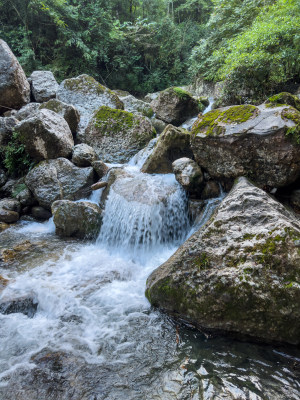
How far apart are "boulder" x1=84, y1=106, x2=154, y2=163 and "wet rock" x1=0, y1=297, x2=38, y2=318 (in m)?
5.69

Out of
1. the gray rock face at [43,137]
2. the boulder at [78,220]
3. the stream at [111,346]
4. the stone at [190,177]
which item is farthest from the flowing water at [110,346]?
the gray rock face at [43,137]

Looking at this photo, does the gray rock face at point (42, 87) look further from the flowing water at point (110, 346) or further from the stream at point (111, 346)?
the stream at point (111, 346)

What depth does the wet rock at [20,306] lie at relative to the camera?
3.33 metres

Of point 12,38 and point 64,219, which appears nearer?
point 64,219

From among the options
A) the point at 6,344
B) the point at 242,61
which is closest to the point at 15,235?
the point at 6,344

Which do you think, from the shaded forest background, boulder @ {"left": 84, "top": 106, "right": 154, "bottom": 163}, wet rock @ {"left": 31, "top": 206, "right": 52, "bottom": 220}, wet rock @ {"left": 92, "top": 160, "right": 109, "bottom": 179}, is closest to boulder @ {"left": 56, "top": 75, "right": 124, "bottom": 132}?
boulder @ {"left": 84, "top": 106, "right": 154, "bottom": 163}

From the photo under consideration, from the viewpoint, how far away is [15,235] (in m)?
5.93

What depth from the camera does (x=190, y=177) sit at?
5.29 m

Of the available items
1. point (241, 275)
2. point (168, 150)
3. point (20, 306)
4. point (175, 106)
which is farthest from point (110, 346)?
point (175, 106)

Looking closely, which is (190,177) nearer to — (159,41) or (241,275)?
(241,275)

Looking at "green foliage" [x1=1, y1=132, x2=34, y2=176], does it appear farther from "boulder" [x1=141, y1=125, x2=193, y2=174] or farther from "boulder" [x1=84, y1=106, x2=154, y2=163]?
"boulder" [x1=141, y1=125, x2=193, y2=174]

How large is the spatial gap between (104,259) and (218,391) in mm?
3326

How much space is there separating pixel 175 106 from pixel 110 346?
9.87 meters

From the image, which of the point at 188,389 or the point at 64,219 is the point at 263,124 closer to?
the point at 188,389
